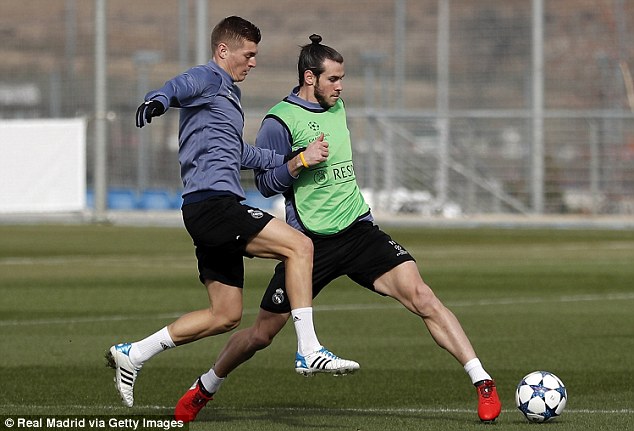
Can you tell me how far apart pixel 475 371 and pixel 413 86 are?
3561 centimetres

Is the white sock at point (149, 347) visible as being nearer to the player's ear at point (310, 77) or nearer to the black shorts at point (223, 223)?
the black shorts at point (223, 223)

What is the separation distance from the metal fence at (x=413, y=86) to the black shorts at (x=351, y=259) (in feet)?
88.3

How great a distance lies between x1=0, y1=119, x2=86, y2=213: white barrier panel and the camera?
3516cm

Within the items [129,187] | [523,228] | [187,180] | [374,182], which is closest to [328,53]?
[187,180]

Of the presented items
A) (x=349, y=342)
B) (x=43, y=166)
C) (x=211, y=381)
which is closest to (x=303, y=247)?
(x=211, y=381)

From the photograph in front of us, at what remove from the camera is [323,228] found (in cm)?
880

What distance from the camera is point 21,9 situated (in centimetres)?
4231

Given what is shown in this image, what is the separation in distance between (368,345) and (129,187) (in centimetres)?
2917

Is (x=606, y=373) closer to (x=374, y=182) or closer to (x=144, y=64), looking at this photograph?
(x=374, y=182)

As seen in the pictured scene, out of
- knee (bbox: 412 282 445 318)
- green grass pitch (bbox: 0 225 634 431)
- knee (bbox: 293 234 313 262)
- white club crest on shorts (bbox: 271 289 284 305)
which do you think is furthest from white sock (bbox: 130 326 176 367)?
knee (bbox: 412 282 445 318)

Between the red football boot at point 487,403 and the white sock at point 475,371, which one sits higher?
the white sock at point 475,371

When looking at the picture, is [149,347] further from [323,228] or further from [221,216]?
Result: [323,228]

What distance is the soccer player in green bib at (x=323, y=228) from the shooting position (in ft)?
28.3

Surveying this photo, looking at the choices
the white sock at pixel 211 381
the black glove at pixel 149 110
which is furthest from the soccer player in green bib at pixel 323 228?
the black glove at pixel 149 110
